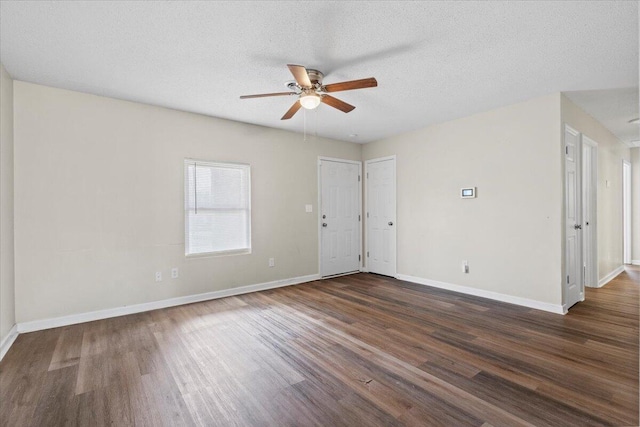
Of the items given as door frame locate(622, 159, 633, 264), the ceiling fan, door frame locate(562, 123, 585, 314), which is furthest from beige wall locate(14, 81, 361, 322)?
door frame locate(622, 159, 633, 264)

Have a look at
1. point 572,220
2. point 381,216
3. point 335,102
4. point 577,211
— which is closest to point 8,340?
point 335,102

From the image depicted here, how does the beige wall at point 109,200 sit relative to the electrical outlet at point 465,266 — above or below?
above

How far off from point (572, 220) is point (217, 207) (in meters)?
4.67

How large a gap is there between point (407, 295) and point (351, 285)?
3.19 feet

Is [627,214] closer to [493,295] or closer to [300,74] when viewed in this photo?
[493,295]

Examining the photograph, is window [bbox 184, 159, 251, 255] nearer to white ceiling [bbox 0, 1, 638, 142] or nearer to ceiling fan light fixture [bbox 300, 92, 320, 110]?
white ceiling [bbox 0, 1, 638, 142]

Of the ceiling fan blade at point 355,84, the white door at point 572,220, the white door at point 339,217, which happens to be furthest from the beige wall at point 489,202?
the ceiling fan blade at point 355,84

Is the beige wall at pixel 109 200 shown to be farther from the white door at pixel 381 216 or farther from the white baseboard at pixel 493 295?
the white baseboard at pixel 493 295

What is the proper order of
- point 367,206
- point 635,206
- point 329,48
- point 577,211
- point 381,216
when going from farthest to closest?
point 635,206 → point 367,206 → point 381,216 → point 577,211 → point 329,48

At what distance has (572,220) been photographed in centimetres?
377

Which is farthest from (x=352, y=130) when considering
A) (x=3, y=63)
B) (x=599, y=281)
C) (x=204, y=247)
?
(x=599, y=281)

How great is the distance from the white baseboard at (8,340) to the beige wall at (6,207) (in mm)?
37

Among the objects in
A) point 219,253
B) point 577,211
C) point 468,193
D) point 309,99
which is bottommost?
point 219,253

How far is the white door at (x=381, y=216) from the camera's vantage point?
539cm
